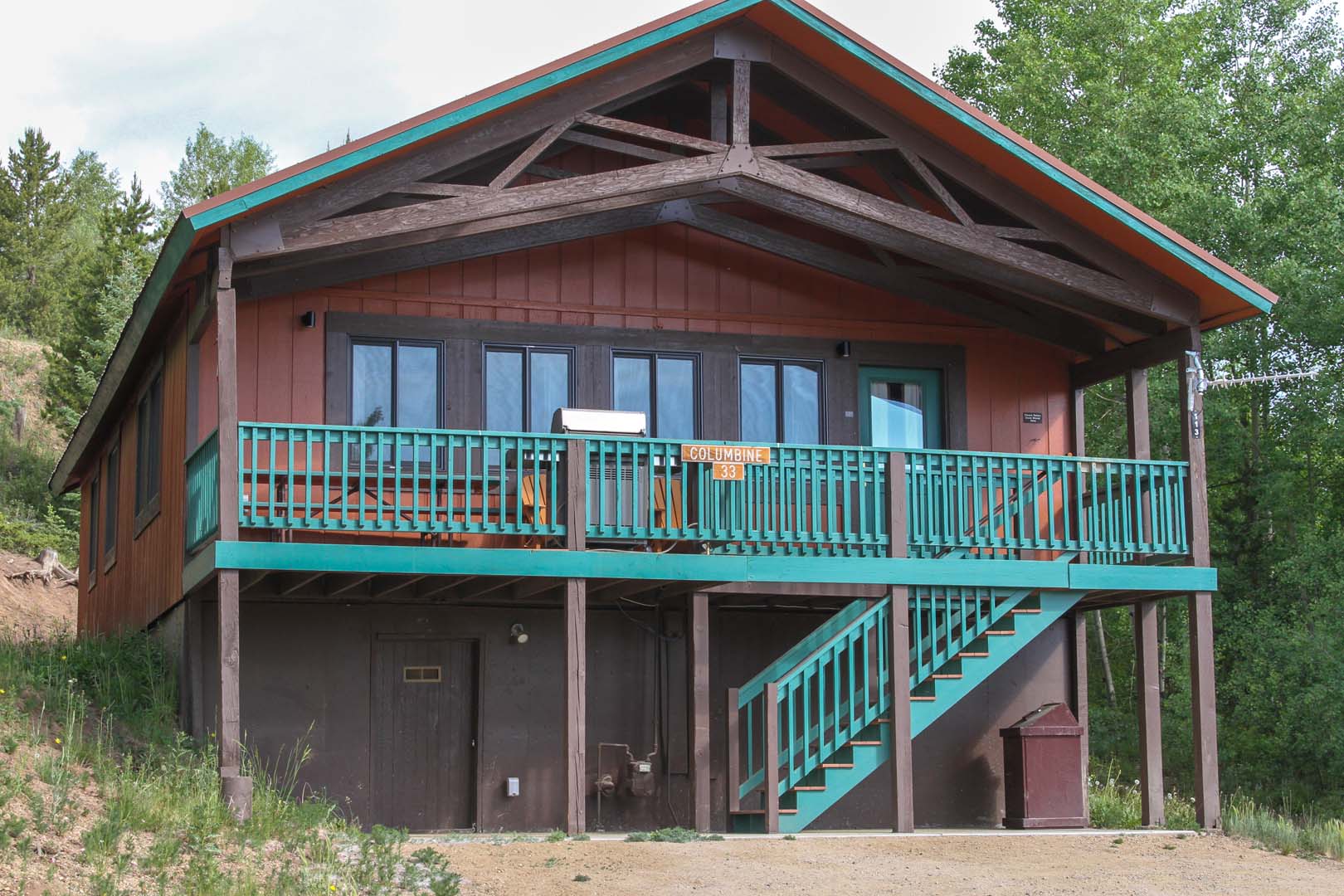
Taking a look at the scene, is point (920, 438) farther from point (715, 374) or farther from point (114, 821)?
point (114, 821)

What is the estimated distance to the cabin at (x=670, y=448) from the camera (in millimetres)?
14734

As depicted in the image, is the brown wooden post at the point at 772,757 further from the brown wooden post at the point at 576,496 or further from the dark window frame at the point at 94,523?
the dark window frame at the point at 94,523

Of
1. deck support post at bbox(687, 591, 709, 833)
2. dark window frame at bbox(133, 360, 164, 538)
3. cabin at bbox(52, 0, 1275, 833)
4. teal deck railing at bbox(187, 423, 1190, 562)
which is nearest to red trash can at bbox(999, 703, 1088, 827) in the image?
cabin at bbox(52, 0, 1275, 833)

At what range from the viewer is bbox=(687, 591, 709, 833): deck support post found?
48.1 ft

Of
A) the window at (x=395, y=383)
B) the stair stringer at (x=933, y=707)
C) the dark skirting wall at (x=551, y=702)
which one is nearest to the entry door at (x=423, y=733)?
the dark skirting wall at (x=551, y=702)

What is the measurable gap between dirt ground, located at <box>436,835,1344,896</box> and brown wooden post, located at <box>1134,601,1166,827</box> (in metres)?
1.71

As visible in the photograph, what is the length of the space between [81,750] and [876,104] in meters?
9.41

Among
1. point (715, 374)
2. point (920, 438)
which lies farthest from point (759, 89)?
point (920, 438)

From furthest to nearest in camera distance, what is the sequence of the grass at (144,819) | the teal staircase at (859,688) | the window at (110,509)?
the window at (110,509) → the teal staircase at (859,688) → the grass at (144,819)

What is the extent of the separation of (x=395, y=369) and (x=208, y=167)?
4948 cm

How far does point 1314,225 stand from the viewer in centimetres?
2845

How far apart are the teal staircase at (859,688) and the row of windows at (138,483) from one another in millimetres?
7369

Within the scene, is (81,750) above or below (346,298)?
below

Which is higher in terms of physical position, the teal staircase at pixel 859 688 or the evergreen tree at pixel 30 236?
the evergreen tree at pixel 30 236
